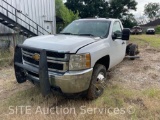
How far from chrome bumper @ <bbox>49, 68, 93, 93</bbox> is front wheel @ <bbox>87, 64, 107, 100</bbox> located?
15.0 inches

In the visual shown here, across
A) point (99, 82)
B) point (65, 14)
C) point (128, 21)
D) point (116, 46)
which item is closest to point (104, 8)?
point (128, 21)

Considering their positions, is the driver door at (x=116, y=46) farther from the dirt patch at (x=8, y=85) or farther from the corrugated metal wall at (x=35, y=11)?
the corrugated metal wall at (x=35, y=11)

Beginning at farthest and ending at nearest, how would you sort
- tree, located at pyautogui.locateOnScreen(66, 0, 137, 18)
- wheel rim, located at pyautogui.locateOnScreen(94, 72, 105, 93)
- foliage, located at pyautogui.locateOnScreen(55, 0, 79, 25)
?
1. tree, located at pyautogui.locateOnScreen(66, 0, 137, 18)
2. foliage, located at pyautogui.locateOnScreen(55, 0, 79, 25)
3. wheel rim, located at pyautogui.locateOnScreen(94, 72, 105, 93)

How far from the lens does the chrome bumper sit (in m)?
3.41

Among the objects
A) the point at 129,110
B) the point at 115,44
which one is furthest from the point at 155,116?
the point at 115,44

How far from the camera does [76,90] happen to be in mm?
3537

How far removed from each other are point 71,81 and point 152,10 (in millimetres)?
83578

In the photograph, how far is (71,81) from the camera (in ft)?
11.2

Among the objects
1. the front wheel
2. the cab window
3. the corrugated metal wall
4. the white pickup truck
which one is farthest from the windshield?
the corrugated metal wall

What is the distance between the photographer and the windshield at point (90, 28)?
480 cm

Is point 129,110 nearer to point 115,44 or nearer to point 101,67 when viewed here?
point 101,67

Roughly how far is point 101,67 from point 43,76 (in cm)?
145
